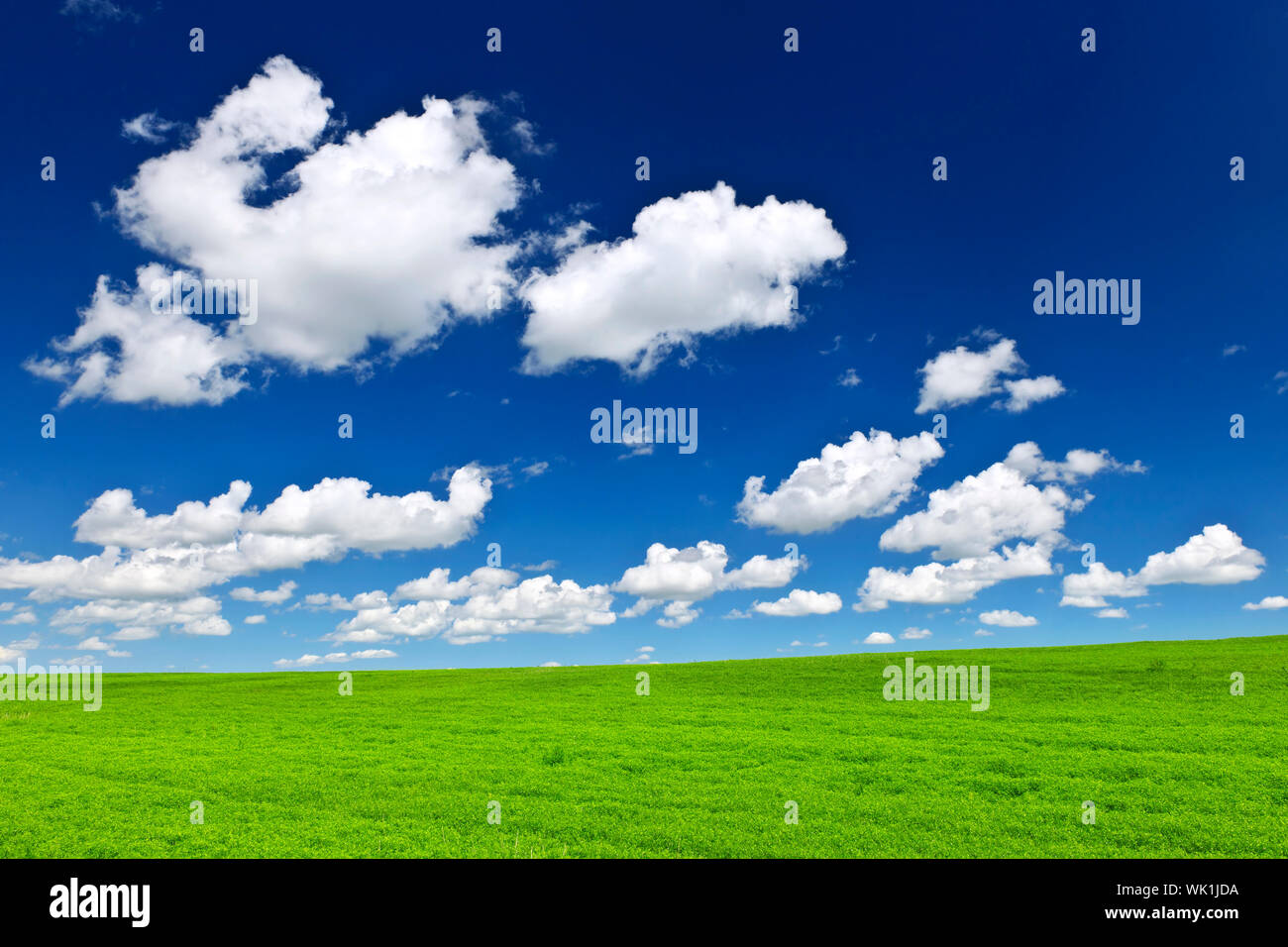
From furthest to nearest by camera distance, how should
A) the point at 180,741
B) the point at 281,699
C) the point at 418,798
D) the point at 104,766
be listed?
the point at 281,699 < the point at 180,741 < the point at 104,766 < the point at 418,798

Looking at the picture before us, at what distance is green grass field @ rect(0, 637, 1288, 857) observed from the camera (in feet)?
55.4

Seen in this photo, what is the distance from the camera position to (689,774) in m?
22.8

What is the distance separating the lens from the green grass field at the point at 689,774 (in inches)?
664
